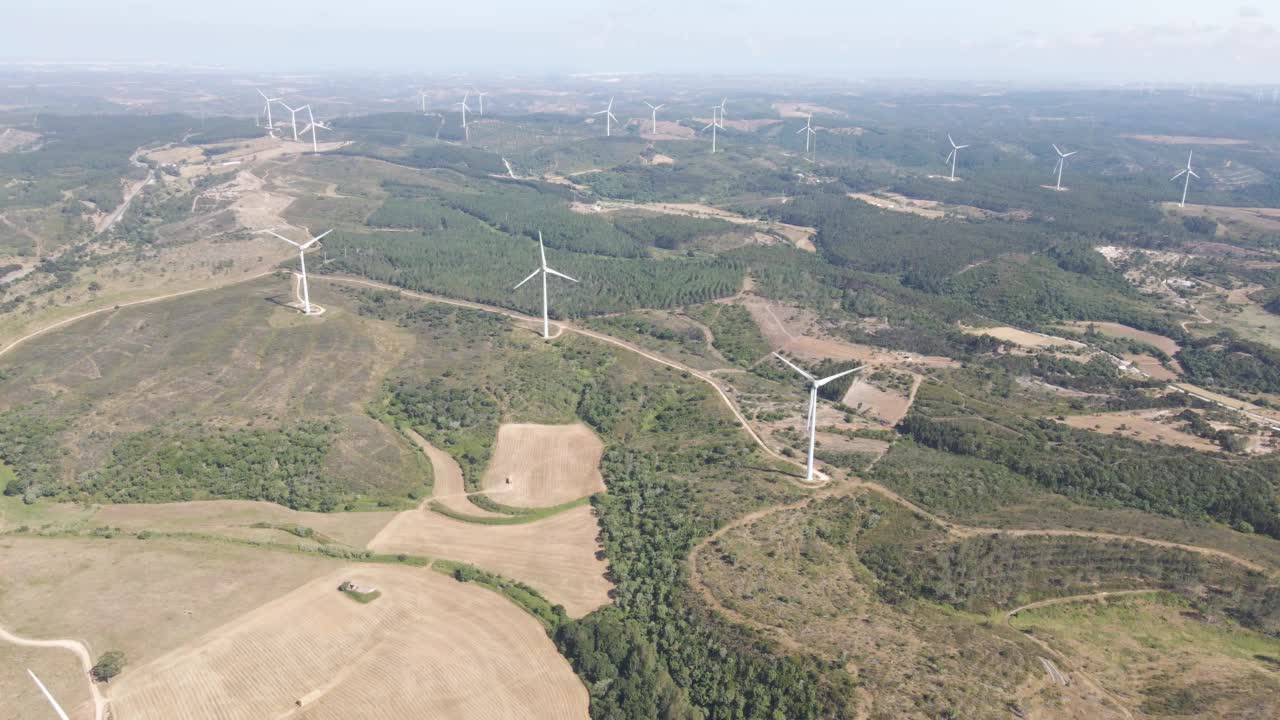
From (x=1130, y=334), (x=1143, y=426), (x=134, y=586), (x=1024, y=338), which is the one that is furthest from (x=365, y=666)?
(x=1130, y=334)

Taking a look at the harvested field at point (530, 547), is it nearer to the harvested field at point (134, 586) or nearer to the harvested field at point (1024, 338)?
the harvested field at point (134, 586)

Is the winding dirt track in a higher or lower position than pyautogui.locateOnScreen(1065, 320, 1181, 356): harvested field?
lower

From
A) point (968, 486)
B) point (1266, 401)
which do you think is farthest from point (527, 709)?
point (1266, 401)

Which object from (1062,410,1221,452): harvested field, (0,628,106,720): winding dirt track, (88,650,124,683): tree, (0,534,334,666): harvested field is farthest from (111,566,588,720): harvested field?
(1062,410,1221,452): harvested field

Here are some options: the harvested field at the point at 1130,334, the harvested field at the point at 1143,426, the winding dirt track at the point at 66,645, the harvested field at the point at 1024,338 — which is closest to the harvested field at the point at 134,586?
the winding dirt track at the point at 66,645

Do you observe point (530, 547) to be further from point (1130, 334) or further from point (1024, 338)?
point (1130, 334)

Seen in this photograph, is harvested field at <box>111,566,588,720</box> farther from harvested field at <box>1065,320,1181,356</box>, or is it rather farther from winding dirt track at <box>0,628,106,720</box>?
harvested field at <box>1065,320,1181,356</box>
